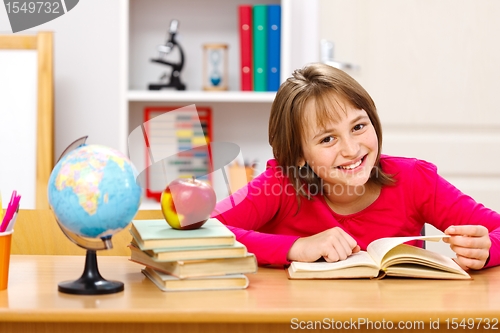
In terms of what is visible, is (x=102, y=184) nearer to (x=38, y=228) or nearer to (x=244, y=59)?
(x=38, y=228)

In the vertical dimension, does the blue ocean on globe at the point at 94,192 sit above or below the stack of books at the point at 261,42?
below

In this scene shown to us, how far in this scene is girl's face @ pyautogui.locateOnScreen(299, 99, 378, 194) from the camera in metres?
1.35

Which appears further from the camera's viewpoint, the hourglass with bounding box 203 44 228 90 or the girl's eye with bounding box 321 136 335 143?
the hourglass with bounding box 203 44 228 90

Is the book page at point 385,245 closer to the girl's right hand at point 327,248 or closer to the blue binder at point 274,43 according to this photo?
the girl's right hand at point 327,248

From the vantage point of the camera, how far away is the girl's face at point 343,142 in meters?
1.35

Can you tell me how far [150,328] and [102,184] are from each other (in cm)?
22

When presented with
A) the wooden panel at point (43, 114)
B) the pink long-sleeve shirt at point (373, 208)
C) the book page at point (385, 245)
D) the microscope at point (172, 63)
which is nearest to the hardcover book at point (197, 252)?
the book page at point (385, 245)

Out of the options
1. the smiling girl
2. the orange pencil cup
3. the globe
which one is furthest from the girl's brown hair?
the orange pencil cup

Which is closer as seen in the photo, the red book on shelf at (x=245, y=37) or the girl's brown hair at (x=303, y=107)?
the girl's brown hair at (x=303, y=107)

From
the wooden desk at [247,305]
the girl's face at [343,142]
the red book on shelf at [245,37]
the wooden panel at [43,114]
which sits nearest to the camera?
the wooden desk at [247,305]

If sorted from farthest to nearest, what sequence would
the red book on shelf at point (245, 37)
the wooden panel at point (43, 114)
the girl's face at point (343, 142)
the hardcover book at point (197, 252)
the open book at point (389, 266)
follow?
the red book on shelf at point (245, 37), the wooden panel at point (43, 114), the girl's face at point (343, 142), the open book at point (389, 266), the hardcover book at point (197, 252)

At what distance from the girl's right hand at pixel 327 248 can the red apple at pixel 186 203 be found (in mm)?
232

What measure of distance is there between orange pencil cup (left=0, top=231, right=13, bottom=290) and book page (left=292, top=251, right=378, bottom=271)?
471mm

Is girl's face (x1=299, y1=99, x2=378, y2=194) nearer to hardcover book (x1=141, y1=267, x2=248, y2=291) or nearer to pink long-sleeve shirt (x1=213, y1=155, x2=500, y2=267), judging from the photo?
pink long-sleeve shirt (x1=213, y1=155, x2=500, y2=267)
